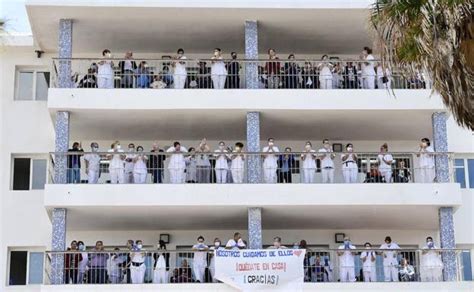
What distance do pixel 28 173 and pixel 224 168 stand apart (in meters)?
6.20

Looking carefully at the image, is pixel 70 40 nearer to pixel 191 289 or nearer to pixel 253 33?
pixel 253 33

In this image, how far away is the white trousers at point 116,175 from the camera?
89.9 feet

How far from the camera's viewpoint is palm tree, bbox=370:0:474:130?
57.6 ft

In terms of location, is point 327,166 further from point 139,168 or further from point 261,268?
point 139,168

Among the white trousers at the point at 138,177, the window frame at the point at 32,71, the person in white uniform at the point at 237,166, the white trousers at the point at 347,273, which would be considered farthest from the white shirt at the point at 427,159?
the window frame at the point at 32,71

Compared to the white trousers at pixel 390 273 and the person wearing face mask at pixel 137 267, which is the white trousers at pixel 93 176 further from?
the white trousers at pixel 390 273

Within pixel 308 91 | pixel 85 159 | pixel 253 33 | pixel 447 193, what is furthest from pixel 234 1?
pixel 447 193

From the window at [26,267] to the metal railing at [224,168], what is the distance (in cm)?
226

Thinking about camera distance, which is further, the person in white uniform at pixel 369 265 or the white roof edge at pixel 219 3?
the white roof edge at pixel 219 3

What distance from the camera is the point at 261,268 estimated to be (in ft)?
86.2

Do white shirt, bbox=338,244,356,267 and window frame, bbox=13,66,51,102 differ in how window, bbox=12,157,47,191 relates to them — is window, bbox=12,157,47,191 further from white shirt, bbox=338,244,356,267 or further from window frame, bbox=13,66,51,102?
white shirt, bbox=338,244,356,267

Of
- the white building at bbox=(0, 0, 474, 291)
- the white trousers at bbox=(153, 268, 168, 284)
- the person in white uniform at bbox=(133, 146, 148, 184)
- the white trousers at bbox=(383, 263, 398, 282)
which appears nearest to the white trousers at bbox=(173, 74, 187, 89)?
the white building at bbox=(0, 0, 474, 291)

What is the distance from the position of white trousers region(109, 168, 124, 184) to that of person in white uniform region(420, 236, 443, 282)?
8.11 metres

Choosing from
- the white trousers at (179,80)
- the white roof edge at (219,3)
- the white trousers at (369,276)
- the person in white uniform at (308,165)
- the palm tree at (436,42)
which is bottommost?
the white trousers at (369,276)
